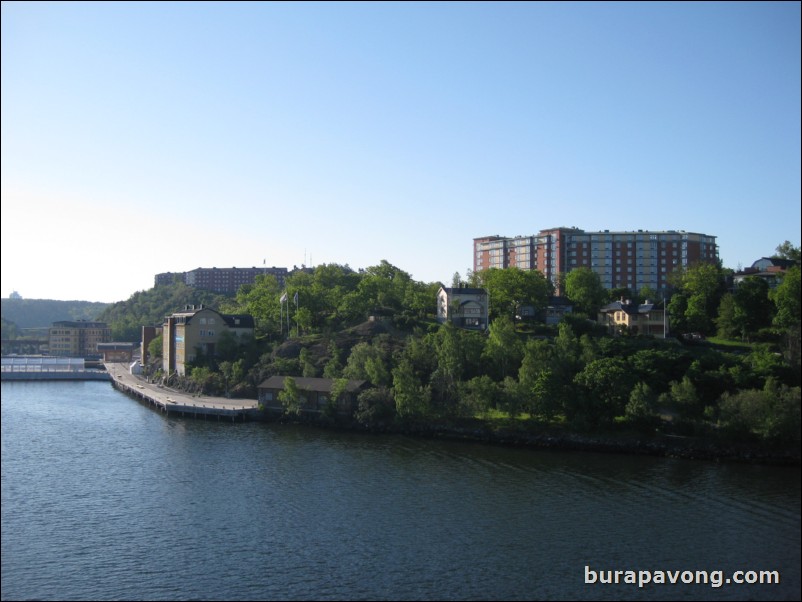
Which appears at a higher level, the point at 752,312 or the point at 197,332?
the point at 752,312

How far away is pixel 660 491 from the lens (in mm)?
17656

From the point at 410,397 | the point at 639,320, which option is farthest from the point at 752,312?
the point at 410,397

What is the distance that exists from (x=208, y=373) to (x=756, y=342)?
1144 inches

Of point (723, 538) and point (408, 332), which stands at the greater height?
point (408, 332)

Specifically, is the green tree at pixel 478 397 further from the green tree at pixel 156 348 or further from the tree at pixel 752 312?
the green tree at pixel 156 348

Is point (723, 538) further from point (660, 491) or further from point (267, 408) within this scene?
point (267, 408)

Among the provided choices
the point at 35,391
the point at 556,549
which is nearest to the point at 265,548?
the point at 556,549

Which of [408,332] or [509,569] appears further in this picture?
[408,332]

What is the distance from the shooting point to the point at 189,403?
33.2 meters

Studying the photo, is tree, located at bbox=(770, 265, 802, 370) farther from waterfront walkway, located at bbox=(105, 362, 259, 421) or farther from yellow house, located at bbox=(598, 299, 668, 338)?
waterfront walkway, located at bbox=(105, 362, 259, 421)

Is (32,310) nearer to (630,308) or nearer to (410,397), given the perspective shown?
(410,397)

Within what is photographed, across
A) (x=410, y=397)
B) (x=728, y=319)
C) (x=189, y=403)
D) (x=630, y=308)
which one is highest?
(x=630, y=308)

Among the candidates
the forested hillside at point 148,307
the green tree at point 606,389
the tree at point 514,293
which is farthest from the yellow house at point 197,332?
the green tree at point 606,389

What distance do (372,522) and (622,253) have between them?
153 feet
